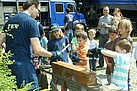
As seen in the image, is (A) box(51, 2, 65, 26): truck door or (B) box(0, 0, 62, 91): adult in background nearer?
(B) box(0, 0, 62, 91): adult in background

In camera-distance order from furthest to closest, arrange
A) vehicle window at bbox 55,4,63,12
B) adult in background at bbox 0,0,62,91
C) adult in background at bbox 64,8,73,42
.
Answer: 1. vehicle window at bbox 55,4,63,12
2. adult in background at bbox 64,8,73,42
3. adult in background at bbox 0,0,62,91

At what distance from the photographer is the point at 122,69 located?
3.79 metres

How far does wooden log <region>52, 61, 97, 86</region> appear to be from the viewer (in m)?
3.19

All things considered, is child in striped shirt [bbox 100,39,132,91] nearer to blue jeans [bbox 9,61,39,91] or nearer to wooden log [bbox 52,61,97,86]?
wooden log [bbox 52,61,97,86]

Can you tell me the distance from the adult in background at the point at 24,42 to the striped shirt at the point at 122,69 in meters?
0.77

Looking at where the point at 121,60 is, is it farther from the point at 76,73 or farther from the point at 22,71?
the point at 22,71

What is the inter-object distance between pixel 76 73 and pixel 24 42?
26.7 inches

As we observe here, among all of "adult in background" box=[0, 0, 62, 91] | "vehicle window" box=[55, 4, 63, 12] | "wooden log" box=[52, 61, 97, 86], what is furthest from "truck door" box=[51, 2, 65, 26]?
"adult in background" box=[0, 0, 62, 91]

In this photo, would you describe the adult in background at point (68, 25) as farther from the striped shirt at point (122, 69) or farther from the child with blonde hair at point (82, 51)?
the striped shirt at point (122, 69)

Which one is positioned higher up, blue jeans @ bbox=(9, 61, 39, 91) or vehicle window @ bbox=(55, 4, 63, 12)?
vehicle window @ bbox=(55, 4, 63, 12)

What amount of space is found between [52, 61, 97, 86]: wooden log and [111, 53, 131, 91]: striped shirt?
0.49 metres

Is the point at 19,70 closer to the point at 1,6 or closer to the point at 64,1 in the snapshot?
the point at 1,6

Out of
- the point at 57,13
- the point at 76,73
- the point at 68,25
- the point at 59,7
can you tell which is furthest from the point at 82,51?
the point at 59,7

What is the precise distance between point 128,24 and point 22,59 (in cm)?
182
